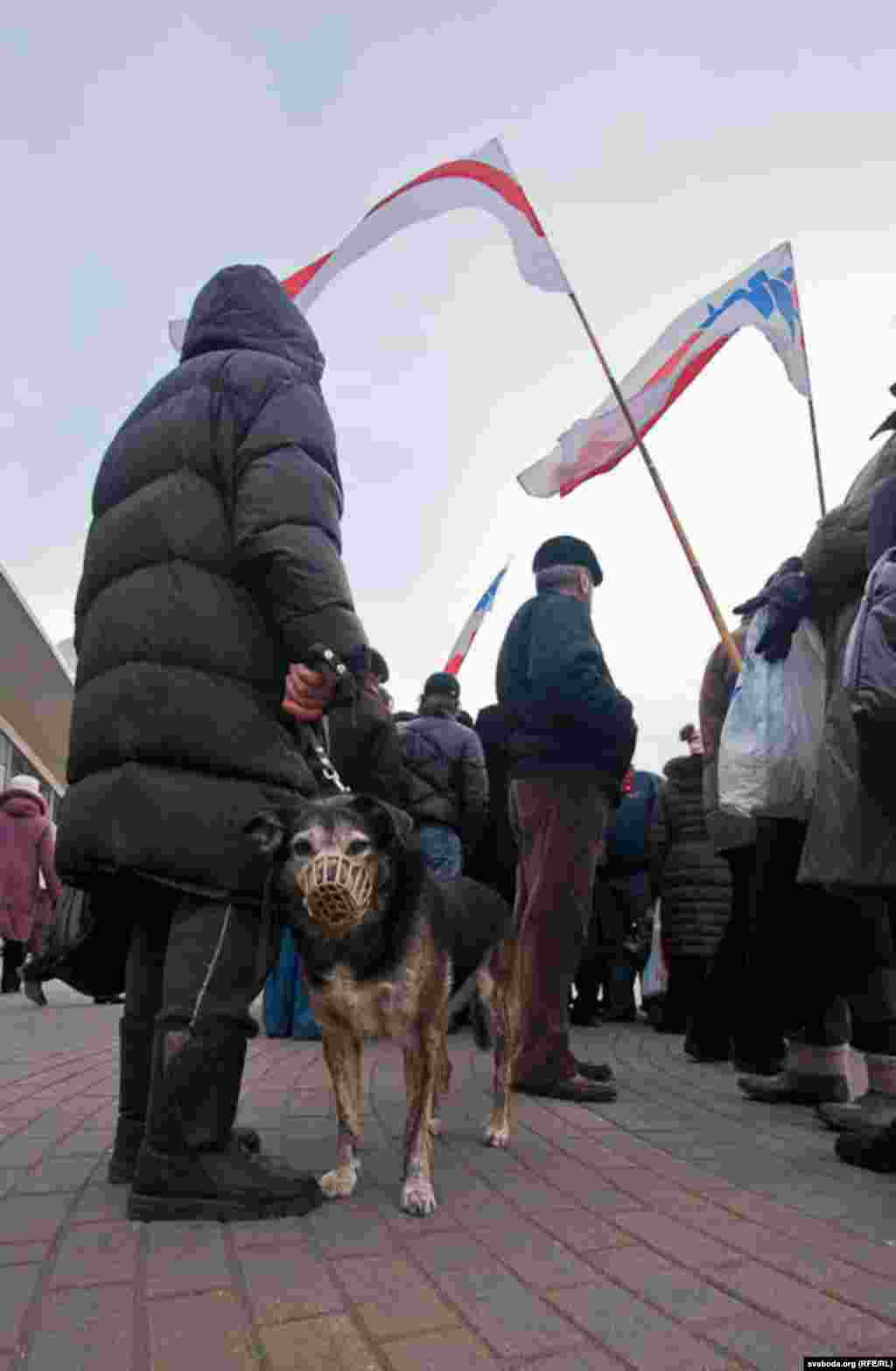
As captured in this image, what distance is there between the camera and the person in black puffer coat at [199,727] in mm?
2676

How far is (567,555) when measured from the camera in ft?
17.2

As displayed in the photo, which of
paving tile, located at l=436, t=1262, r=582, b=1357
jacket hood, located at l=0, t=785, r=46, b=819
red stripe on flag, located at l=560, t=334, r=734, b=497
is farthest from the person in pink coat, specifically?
paving tile, located at l=436, t=1262, r=582, b=1357

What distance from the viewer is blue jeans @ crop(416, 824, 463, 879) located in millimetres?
6715

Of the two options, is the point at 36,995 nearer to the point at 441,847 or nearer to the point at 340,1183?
the point at 441,847

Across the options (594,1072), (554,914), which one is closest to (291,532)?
(554,914)

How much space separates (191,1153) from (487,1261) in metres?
0.85

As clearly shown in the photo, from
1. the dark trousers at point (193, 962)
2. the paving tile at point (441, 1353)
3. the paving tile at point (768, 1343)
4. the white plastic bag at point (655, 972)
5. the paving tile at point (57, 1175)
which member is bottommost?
the paving tile at point (57, 1175)

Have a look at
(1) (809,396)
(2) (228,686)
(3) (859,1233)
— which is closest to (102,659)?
(2) (228,686)

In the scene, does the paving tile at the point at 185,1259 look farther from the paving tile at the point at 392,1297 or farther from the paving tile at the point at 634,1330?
the paving tile at the point at 634,1330

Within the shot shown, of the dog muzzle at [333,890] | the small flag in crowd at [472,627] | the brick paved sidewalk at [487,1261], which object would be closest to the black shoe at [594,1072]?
the brick paved sidewalk at [487,1261]

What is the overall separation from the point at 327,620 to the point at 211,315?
4.32ft

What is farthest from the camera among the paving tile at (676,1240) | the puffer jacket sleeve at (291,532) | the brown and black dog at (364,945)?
the puffer jacket sleeve at (291,532)

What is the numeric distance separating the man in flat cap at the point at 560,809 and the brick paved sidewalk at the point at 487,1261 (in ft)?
1.89

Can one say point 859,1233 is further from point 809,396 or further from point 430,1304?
point 809,396
